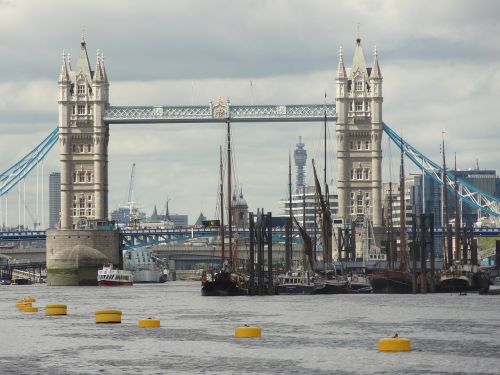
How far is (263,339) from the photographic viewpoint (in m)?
82.1

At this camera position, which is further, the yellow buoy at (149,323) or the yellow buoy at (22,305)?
the yellow buoy at (22,305)

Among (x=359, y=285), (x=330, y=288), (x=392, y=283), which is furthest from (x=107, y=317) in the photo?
(x=359, y=285)

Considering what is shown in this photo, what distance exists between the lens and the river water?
68.9m

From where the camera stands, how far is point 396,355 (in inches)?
2813

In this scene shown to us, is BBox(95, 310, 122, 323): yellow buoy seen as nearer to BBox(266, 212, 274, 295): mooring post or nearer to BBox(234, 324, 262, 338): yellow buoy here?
BBox(234, 324, 262, 338): yellow buoy

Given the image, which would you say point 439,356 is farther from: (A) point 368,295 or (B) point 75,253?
(B) point 75,253

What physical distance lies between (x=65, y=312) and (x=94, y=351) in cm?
3307

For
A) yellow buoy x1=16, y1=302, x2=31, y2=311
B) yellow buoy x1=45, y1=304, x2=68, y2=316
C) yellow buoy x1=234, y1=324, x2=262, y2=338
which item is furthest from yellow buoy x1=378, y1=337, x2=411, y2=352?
yellow buoy x1=16, y1=302, x2=31, y2=311

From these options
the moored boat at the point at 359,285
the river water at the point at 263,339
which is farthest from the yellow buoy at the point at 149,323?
the moored boat at the point at 359,285

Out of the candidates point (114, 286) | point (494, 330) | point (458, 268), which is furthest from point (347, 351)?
point (114, 286)

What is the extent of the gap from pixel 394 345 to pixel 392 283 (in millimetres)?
75852

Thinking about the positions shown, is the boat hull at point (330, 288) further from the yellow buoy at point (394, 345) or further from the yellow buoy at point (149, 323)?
the yellow buoy at point (394, 345)

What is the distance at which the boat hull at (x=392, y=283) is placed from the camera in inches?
5832

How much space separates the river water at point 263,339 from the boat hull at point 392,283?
75.1 feet
